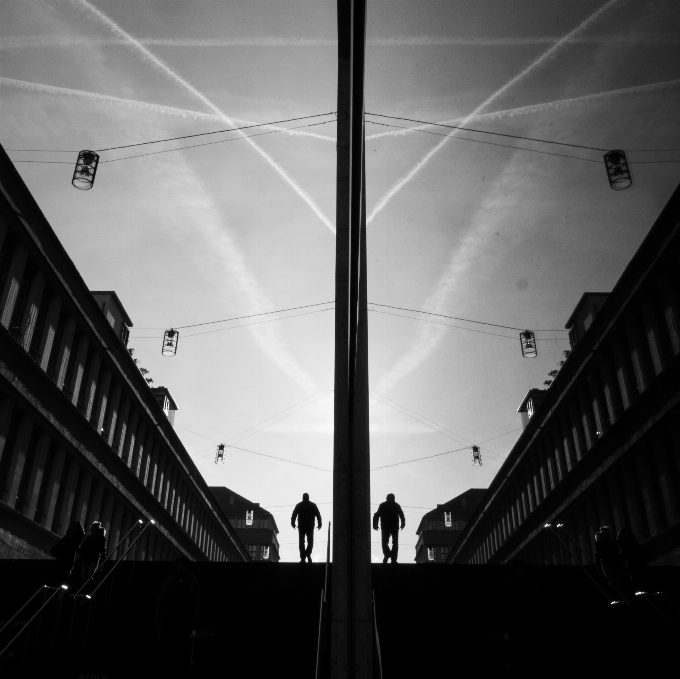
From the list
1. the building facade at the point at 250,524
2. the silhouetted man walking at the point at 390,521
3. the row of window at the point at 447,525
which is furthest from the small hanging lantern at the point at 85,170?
the row of window at the point at 447,525

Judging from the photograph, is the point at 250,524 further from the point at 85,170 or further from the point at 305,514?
the point at 85,170

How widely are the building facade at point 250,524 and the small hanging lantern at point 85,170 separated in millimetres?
99250

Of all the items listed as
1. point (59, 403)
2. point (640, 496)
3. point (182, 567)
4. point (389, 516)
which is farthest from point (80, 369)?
point (640, 496)

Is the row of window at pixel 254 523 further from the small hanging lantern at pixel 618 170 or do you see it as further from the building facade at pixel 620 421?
the small hanging lantern at pixel 618 170

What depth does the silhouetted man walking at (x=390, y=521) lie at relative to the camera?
56.1 ft

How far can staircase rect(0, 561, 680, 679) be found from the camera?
10.3 m

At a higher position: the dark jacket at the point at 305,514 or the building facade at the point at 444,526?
the building facade at the point at 444,526

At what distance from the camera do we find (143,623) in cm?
1189

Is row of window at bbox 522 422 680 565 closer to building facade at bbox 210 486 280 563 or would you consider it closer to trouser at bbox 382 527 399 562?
trouser at bbox 382 527 399 562

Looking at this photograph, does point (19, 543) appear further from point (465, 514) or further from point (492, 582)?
point (465, 514)

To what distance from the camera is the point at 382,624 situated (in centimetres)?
1223

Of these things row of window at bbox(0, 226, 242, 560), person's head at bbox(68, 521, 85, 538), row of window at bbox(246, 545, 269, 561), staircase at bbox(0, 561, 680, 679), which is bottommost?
staircase at bbox(0, 561, 680, 679)

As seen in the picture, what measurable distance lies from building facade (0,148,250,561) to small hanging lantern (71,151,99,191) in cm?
928

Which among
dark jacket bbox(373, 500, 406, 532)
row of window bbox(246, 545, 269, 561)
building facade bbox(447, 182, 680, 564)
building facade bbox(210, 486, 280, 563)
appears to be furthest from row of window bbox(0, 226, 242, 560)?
row of window bbox(246, 545, 269, 561)
